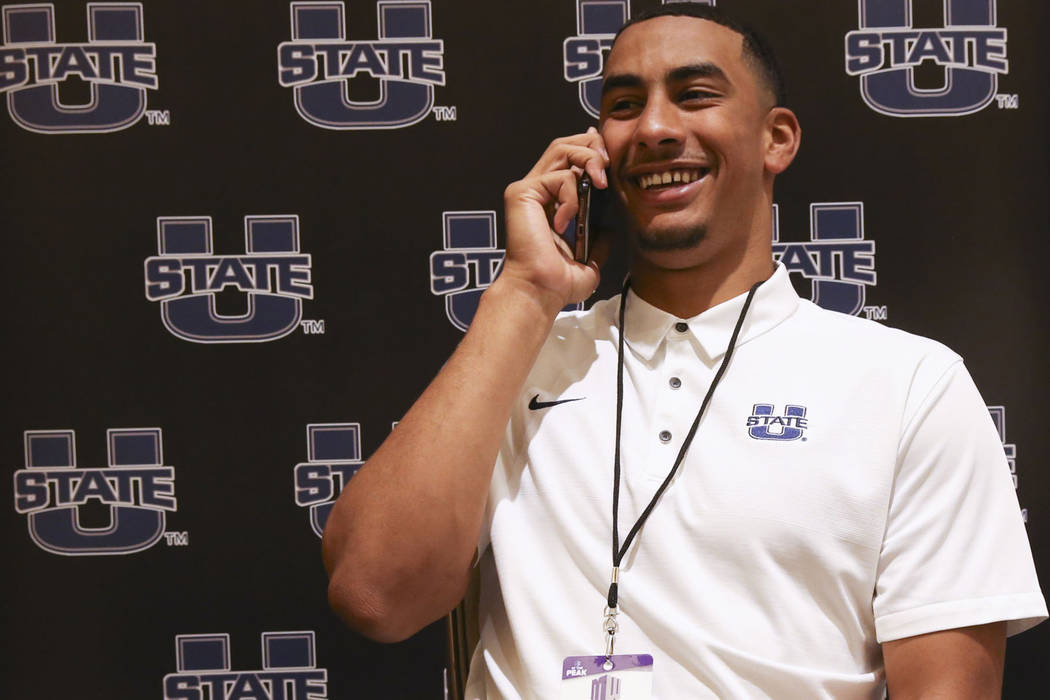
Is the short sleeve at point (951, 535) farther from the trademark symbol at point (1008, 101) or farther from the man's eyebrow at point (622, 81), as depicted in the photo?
the trademark symbol at point (1008, 101)

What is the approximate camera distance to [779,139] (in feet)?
5.83

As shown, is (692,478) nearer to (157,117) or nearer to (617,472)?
(617,472)

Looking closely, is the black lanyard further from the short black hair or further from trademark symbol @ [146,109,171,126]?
trademark symbol @ [146,109,171,126]

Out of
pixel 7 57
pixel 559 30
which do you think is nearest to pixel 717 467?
pixel 559 30

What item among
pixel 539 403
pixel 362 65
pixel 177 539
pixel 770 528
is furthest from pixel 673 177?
pixel 177 539

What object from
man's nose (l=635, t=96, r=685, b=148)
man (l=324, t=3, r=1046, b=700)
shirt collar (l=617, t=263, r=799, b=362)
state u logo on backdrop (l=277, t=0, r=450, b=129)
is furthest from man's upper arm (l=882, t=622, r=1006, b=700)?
state u logo on backdrop (l=277, t=0, r=450, b=129)

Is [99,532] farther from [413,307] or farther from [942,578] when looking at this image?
[942,578]

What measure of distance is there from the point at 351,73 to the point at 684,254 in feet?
3.35

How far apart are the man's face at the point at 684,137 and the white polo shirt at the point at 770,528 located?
0.74 ft

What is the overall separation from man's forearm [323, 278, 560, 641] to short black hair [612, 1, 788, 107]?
667 millimetres

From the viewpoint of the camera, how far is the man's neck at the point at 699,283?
67.2 inches

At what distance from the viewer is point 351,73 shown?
2.24 meters

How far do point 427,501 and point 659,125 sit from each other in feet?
2.46

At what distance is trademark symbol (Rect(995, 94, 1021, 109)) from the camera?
86.8 inches
